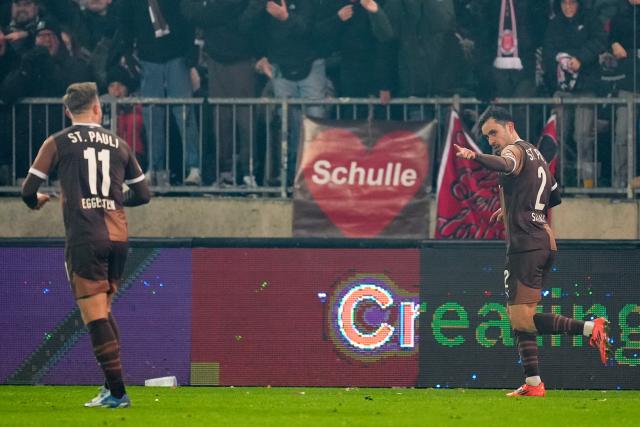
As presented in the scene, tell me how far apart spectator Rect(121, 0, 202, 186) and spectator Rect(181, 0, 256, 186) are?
0.86 feet

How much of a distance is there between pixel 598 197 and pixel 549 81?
1.40 meters

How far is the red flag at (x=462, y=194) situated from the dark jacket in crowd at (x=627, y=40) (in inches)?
81.6

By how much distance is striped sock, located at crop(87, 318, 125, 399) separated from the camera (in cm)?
961

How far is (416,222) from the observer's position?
14.9 meters

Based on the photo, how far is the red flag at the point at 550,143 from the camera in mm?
14930

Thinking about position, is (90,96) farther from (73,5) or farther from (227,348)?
(73,5)

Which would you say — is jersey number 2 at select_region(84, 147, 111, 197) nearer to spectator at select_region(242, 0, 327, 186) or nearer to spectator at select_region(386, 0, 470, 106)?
spectator at select_region(242, 0, 327, 186)

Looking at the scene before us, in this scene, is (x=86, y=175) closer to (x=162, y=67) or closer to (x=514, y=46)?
(x=162, y=67)

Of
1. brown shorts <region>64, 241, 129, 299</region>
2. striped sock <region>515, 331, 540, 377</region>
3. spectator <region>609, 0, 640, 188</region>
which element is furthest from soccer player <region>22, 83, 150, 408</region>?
spectator <region>609, 0, 640, 188</region>

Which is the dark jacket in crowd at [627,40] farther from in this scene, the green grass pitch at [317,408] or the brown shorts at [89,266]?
the brown shorts at [89,266]

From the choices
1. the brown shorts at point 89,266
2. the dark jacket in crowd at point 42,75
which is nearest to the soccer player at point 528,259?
the brown shorts at point 89,266

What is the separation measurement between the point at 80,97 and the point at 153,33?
609cm

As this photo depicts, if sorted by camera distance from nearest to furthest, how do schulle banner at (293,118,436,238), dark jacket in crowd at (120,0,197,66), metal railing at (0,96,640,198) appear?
schulle banner at (293,118,436,238)
metal railing at (0,96,640,198)
dark jacket in crowd at (120,0,197,66)

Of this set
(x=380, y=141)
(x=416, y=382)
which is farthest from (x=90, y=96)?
(x=380, y=141)
